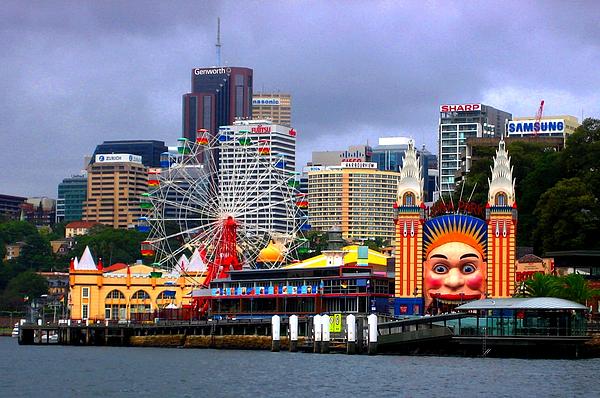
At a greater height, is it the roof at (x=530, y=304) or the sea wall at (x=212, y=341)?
the roof at (x=530, y=304)

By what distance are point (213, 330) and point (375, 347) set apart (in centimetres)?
3232

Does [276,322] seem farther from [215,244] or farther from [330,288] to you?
[215,244]

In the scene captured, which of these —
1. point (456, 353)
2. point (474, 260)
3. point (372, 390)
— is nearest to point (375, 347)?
point (456, 353)

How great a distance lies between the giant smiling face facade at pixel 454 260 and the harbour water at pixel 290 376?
19.5 meters

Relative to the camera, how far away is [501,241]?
570 ft

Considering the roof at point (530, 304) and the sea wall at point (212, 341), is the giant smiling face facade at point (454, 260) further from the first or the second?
the roof at point (530, 304)

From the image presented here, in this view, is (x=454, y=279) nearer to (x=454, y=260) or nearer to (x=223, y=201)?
(x=454, y=260)

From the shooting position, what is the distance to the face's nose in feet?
568

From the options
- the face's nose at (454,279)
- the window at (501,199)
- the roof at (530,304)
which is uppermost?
the window at (501,199)

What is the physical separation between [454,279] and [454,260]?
2176 millimetres

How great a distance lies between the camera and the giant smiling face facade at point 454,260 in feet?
568

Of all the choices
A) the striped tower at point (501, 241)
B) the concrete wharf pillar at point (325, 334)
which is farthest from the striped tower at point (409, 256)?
the concrete wharf pillar at point (325, 334)

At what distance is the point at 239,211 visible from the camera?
188 m

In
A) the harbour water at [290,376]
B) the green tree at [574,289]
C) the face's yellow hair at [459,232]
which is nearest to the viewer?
the harbour water at [290,376]
